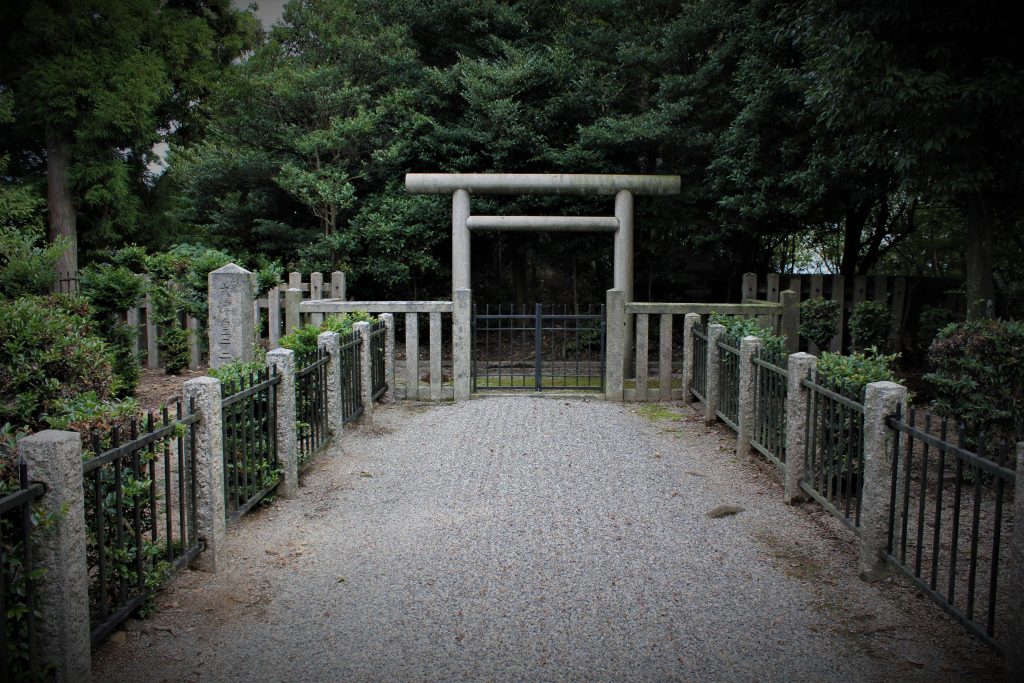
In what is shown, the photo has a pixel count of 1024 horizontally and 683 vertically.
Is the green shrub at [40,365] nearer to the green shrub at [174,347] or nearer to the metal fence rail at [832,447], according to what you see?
the green shrub at [174,347]

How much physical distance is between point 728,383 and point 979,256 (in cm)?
488

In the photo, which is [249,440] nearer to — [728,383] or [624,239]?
[728,383]

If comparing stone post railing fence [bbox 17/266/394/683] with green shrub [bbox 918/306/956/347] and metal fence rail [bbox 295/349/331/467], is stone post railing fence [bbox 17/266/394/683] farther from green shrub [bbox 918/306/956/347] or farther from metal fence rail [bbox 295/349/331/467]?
green shrub [bbox 918/306/956/347]

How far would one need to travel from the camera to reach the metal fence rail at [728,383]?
840 centimetres

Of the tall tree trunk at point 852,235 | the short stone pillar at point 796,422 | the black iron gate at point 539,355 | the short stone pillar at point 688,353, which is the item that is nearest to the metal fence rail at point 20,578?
the short stone pillar at point 796,422

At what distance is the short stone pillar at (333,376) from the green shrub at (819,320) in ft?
28.9

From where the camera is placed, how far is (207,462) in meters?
4.80

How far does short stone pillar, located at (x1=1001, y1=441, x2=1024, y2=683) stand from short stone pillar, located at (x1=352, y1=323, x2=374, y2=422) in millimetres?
7204

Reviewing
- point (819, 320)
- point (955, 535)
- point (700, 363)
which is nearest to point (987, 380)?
point (955, 535)

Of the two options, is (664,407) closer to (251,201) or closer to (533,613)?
(533,613)

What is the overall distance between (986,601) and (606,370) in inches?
287

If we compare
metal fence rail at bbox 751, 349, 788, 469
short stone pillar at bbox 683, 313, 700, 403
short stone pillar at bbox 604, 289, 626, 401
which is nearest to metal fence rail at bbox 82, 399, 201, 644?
metal fence rail at bbox 751, 349, 788, 469

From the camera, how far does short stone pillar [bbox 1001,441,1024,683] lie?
327 centimetres

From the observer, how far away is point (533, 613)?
4.32m
